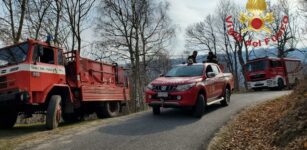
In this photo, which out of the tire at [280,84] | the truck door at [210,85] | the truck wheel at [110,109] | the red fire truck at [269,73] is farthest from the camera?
the tire at [280,84]

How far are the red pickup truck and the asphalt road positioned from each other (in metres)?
0.51

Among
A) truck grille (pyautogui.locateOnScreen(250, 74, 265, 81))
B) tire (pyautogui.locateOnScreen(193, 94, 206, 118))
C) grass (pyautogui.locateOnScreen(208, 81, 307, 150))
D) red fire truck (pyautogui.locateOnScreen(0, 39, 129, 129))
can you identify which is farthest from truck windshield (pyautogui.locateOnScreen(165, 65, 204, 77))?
→ truck grille (pyautogui.locateOnScreen(250, 74, 265, 81))

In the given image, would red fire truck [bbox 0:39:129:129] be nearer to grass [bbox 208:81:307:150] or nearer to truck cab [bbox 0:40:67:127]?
truck cab [bbox 0:40:67:127]

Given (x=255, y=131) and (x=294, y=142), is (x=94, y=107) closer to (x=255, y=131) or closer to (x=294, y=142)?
(x=255, y=131)

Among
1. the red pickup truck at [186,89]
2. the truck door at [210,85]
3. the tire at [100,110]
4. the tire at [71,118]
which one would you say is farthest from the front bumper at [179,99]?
the tire at [71,118]

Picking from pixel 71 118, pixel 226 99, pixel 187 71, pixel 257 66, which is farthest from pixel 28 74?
pixel 257 66

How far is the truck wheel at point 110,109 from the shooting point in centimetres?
1421

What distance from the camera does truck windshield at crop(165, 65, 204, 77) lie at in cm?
1136

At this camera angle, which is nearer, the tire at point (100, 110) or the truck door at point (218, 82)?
the truck door at point (218, 82)

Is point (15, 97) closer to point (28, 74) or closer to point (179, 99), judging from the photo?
point (28, 74)

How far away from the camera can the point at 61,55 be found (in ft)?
37.4

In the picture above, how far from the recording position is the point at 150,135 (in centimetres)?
818

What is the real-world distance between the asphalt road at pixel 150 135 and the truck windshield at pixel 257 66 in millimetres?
16083

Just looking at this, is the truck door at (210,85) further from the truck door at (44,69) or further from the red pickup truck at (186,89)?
the truck door at (44,69)
